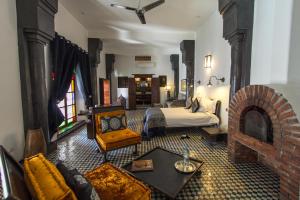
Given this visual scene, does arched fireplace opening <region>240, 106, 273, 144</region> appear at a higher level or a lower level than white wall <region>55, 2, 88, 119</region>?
lower

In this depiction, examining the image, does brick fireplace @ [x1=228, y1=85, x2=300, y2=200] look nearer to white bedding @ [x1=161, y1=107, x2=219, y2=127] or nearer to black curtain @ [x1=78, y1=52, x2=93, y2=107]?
white bedding @ [x1=161, y1=107, x2=219, y2=127]

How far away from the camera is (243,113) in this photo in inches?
104

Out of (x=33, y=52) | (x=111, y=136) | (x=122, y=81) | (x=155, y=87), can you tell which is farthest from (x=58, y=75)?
(x=155, y=87)

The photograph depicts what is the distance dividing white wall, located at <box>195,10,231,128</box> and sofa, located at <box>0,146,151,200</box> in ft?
10.3

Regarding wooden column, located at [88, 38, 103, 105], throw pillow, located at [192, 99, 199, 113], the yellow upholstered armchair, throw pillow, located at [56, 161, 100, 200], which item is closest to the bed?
Result: throw pillow, located at [192, 99, 199, 113]

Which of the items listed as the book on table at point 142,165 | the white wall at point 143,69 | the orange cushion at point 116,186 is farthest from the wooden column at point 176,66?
the orange cushion at point 116,186

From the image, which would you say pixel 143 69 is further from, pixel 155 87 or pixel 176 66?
pixel 176 66

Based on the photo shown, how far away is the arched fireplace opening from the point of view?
2.23 metres

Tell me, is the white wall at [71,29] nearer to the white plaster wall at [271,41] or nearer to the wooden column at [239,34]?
the wooden column at [239,34]

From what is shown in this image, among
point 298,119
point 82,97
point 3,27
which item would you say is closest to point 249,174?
point 298,119

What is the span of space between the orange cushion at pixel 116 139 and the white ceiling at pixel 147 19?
2962mm

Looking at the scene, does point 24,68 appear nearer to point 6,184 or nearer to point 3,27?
point 3,27

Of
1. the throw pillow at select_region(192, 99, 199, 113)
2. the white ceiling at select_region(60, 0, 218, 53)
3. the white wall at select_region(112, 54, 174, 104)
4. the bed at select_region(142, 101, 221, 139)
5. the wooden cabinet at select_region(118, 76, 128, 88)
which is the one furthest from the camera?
the white wall at select_region(112, 54, 174, 104)

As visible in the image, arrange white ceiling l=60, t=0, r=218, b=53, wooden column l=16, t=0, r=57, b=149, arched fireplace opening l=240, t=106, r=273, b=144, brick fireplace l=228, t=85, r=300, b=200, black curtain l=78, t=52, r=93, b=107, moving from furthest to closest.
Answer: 1. black curtain l=78, t=52, r=93, b=107
2. white ceiling l=60, t=0, r=218, b=53
3. wooden column l=16, t=0, r=57, b=149
4. arched fireplace opening l=240, t=106, r=273, b=144
5. brick fireplace l=228, t=85, r=300, b=200
